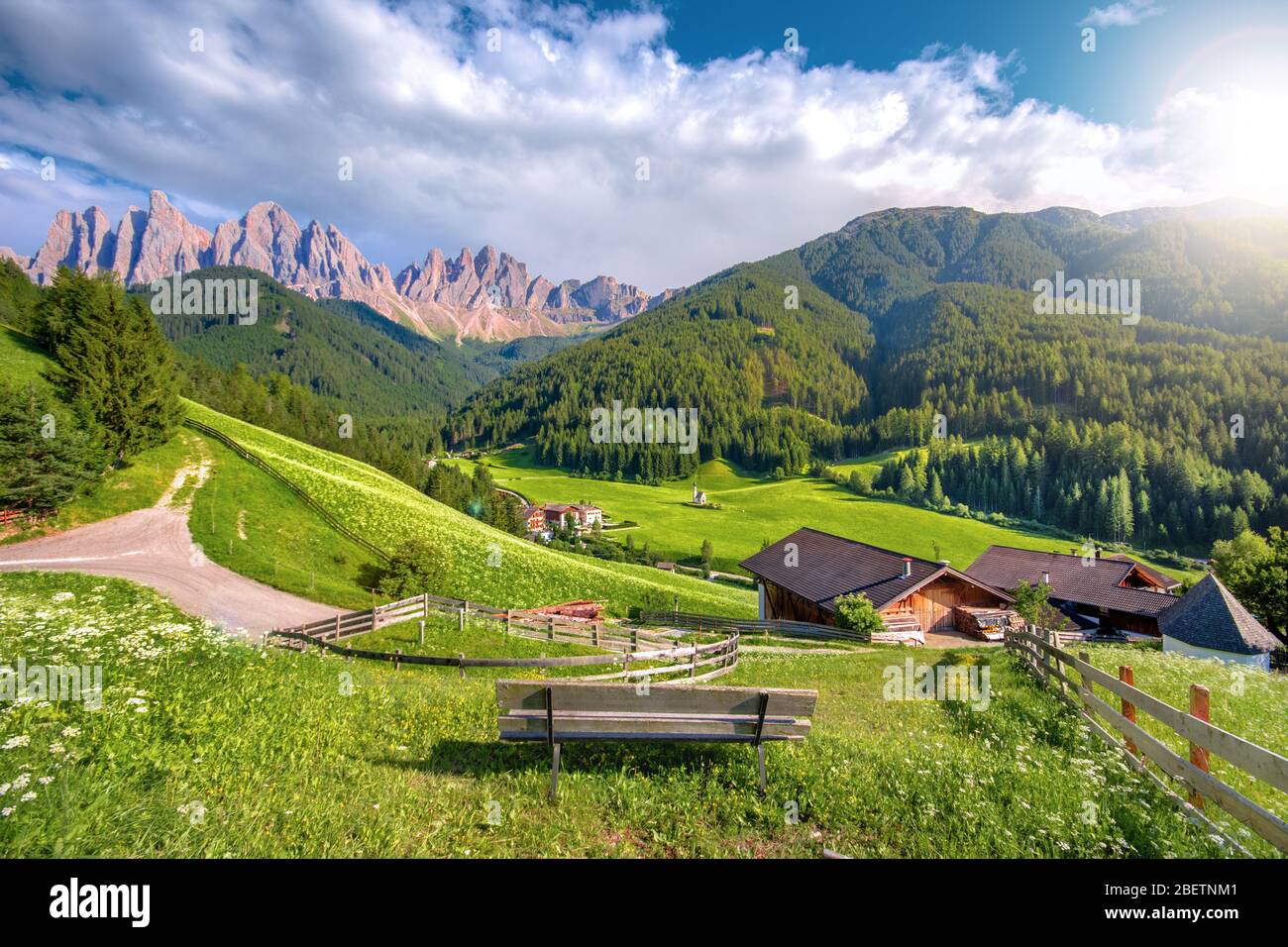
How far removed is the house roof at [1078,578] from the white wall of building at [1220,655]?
1104 centimetres

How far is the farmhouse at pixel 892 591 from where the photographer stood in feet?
111

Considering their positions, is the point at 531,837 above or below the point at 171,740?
below

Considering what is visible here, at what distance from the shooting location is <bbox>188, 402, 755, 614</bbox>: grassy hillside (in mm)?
34812

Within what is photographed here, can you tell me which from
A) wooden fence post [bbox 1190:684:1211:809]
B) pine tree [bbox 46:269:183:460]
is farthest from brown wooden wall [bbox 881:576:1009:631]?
pine tree [bbox 46:269:183:460]

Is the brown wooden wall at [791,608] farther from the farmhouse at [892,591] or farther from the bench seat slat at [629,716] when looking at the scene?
the bench seat slat at [629,716]

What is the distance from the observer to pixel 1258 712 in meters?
11.1

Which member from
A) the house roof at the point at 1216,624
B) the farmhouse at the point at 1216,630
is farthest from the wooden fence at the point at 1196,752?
the house roof at the point at 1216,624

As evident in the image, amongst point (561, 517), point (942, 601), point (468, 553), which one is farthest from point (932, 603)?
point (561, 517)

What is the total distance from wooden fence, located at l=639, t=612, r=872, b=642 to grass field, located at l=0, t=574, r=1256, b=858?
22161mm
